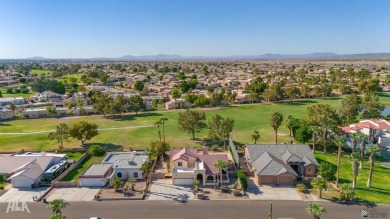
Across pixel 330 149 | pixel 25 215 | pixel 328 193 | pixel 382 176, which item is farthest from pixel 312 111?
pixel 25 215

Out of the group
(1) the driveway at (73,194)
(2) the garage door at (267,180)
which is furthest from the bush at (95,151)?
(2) the garage door at (267,180)

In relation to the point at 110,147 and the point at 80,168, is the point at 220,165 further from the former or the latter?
the point at 110,147

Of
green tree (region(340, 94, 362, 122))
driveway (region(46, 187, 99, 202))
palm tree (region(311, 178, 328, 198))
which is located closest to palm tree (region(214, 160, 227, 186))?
palm tree (region(311, 178, 328, 198))

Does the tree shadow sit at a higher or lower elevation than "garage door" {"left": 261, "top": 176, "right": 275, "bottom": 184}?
lower

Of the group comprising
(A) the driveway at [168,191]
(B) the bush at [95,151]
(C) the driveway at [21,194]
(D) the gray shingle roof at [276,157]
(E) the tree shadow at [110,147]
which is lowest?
(E) the tree shadow at [110,147]

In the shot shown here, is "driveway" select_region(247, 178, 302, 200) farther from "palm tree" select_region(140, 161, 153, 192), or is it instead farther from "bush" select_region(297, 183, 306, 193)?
"palm tree" select_region(140, 161, 153, 192)

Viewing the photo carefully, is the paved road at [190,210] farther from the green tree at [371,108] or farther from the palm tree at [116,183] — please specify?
the green tree at [371,108]

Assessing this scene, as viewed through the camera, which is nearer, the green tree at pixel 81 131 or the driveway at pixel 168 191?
the driveway at pixel 168 191

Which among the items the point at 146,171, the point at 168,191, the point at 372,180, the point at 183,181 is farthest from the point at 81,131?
the point at 372,180
